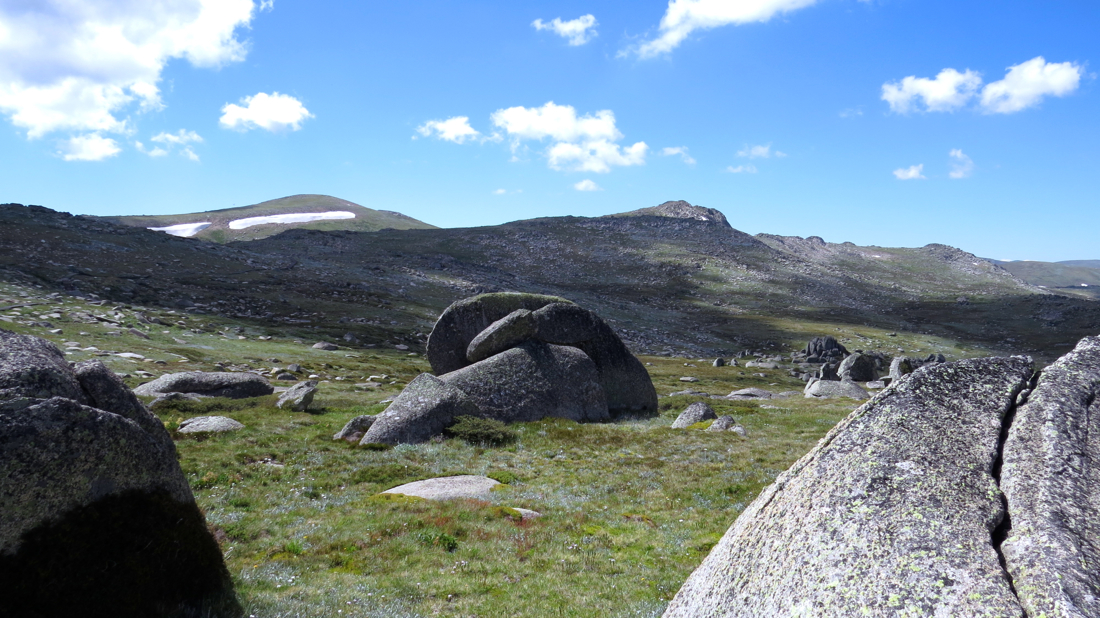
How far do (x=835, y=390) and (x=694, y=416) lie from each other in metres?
23.4

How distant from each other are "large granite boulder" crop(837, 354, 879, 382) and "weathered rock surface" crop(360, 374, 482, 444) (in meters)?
45.4

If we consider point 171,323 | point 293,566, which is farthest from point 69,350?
point 293,566

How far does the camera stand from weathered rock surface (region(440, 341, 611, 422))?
29.8m

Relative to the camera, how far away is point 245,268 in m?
88.6

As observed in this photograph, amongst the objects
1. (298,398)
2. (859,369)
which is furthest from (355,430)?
(859,369)

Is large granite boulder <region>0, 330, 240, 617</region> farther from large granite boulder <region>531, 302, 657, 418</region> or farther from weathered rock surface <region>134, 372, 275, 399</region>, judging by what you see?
large granite boulder <region>531, 302, 657, 418</region>

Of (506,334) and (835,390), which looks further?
(835,390)

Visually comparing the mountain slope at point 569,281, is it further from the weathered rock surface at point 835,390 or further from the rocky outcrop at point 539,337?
the weathered rock surface at point 835,390

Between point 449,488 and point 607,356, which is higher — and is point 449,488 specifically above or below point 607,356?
below

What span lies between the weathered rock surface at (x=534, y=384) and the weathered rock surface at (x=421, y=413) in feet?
4.78

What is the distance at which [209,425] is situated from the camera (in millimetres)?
24359

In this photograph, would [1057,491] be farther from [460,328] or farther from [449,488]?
[460,328]

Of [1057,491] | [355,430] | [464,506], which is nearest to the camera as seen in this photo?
[1057,491]

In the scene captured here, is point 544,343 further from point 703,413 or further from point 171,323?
point 171,323
